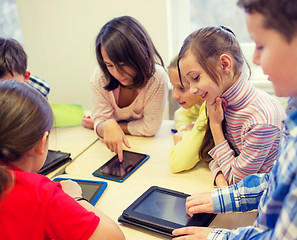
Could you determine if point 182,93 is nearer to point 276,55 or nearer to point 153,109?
point 153,109

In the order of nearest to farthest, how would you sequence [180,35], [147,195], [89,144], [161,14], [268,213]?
[268,213] → [147,195] → [89,144] → [161,14] → [180,35]

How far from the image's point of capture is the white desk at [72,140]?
1287mm

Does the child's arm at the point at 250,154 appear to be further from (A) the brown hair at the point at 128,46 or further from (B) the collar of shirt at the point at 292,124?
(A) the brown hair at the point at 128,46

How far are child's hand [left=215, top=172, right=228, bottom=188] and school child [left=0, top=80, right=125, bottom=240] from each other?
401 mm

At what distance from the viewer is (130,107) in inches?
57.1

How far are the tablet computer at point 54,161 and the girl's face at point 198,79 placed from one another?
586 mm

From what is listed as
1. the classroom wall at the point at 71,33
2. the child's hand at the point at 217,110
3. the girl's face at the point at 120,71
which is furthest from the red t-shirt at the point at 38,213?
the classroom wall at the point at 71,33

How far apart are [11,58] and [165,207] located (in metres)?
0.89

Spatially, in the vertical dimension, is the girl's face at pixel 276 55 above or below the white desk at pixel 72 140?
above

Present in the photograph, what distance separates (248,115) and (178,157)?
28 cm

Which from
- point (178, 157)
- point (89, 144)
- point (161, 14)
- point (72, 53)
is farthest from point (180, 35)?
point (178, 157)

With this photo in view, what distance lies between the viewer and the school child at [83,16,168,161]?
3.94ft

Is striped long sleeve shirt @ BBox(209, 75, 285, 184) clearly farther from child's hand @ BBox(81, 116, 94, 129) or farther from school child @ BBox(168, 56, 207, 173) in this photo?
child's hand @ BBox(81, 116, 94, 129)

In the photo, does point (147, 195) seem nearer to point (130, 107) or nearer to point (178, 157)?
point (178, 157)
